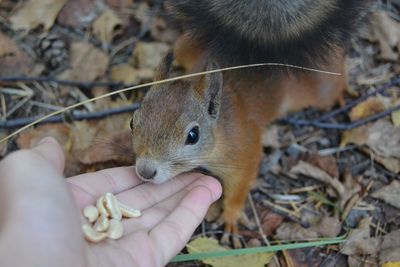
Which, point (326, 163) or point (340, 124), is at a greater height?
point (340, 124)

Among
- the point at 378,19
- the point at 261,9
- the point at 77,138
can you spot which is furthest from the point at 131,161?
the point at 378,19

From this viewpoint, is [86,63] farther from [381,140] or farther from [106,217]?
[381,140]

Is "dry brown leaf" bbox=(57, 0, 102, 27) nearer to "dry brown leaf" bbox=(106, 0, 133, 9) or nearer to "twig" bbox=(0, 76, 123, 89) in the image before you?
"dry brown leaf" bbox=(106, 0, 133, 9)

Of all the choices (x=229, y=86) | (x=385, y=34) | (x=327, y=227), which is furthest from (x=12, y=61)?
(x=385, y=34)

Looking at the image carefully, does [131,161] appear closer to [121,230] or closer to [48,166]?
[121,230]

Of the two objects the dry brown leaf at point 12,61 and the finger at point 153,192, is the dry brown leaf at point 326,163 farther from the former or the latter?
the dry brown leaf at point 12,61

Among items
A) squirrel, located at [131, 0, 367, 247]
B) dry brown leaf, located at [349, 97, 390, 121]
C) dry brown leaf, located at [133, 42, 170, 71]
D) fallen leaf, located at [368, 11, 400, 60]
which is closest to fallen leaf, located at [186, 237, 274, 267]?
squirrel, located at [131, 0, 367, 247]

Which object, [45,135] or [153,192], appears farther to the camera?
[45,135]

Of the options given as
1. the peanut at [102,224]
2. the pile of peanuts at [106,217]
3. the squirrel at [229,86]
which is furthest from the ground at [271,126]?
the peanut at [102,224]
